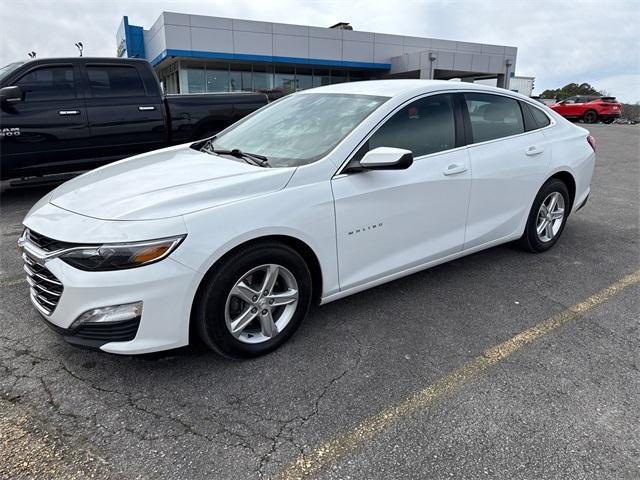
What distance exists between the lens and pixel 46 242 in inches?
105

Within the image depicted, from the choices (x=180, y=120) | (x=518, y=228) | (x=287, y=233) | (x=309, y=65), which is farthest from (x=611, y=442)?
(x=309, y=65)

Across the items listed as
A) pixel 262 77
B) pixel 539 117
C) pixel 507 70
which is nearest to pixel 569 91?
pixel 507 70

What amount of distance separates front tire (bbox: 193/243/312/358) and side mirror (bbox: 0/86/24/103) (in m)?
5.37

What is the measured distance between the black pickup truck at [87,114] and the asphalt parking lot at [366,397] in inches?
137

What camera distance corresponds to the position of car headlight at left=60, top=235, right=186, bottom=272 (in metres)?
2.43

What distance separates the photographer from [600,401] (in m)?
2.60

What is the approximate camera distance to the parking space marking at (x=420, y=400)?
2.16m

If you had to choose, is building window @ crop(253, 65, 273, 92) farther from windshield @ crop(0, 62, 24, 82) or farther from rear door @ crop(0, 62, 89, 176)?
rear door @ crop(0, 62, 89, 176)

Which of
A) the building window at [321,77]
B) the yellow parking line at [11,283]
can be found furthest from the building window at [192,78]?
the yellow parking line at [11,283]

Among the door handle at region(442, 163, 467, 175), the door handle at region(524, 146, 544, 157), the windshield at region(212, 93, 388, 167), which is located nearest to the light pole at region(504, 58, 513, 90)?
the door handle at region(524, 146, 544, 157)

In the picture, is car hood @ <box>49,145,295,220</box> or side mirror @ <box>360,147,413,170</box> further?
side mirror @ <box>360,147,413,170</box>

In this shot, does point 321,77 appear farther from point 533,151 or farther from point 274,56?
point 533,151

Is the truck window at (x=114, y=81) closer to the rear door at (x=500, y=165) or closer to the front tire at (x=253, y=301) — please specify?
the rear door at (x=500, y=165)

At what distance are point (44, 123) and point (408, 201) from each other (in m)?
5.68
